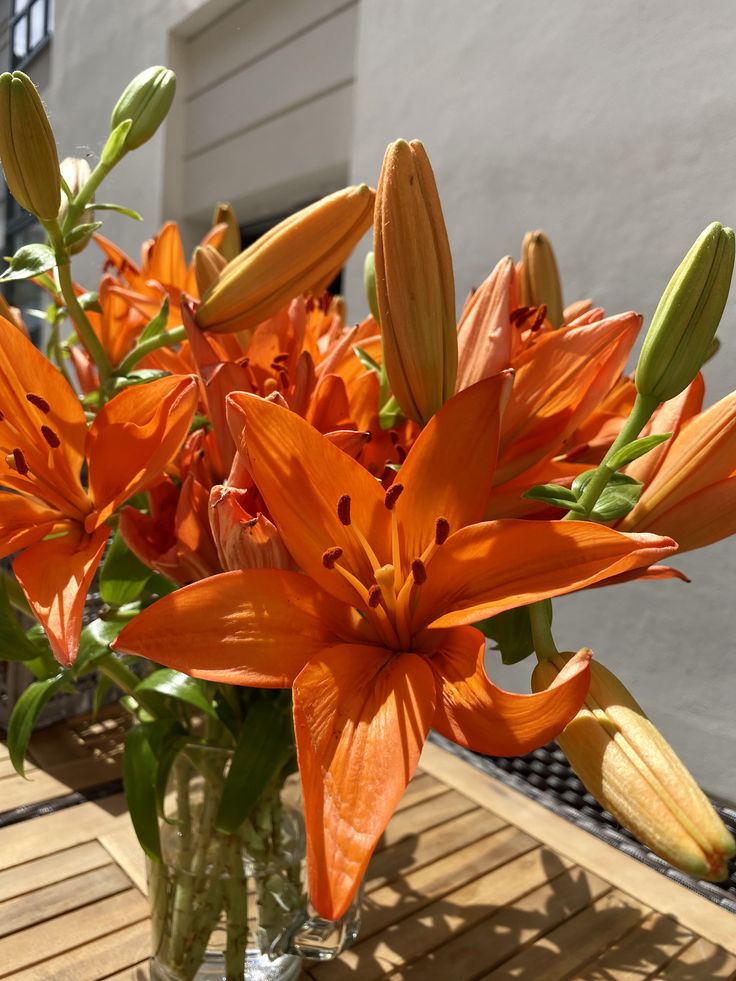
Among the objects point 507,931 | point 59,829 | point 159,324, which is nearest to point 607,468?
point 159,324

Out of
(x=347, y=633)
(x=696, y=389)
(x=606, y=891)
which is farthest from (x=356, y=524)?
(x=606, y=891)

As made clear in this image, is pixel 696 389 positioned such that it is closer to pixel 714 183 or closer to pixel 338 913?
pixel 338 913

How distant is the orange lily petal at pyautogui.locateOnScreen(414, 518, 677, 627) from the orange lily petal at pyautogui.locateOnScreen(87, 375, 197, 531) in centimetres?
10

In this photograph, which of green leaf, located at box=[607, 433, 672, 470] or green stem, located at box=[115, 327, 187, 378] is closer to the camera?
green leaf, located at box=[607, 433, 672, 470]

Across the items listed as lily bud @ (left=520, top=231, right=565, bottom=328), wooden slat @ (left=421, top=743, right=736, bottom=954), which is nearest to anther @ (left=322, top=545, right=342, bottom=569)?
lily bud @ (left=520, top=231, right=565, bottom=328)

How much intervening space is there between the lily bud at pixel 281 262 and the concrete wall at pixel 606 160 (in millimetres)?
528

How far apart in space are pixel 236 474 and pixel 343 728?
10cm

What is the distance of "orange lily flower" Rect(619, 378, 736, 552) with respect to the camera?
282 mm

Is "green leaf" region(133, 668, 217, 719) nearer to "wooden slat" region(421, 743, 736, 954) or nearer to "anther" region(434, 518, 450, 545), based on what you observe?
"anther" region(434, 518, 450, 545)

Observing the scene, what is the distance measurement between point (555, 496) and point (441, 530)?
5 centimetres

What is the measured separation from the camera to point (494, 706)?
0.23 meters

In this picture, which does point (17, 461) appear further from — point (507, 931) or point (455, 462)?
point (507, 931)

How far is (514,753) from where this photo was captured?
22 centimetres

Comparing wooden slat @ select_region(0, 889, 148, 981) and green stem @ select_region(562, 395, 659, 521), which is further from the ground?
green stem @ select_region(562, 395, 659, 521)
